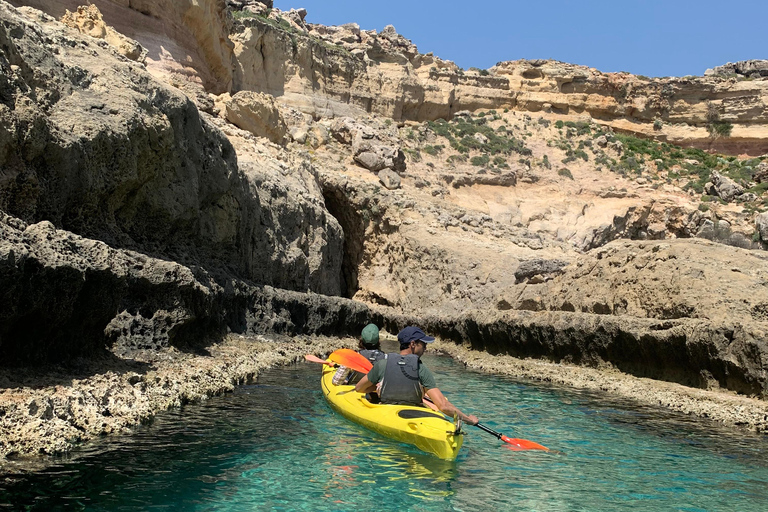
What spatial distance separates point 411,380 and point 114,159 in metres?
6.68

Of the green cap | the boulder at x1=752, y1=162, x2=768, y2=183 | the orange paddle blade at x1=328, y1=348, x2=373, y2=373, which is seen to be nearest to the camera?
the orange paddle blade at x1=328, y1=348, x2=373, y2=373

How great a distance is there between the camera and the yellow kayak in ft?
23.2

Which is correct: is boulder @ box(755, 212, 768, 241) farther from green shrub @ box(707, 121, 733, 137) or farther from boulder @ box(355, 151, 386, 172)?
boulder @ box(355, 151, 386, 172)

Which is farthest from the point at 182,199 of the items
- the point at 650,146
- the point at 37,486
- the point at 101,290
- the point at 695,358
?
the point at 650,146

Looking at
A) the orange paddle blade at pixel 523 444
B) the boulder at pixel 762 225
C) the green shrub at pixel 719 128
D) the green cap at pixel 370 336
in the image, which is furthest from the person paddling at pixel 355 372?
the green shrub at pixel 719 128

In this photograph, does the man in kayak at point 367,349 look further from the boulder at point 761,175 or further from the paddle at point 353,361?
the boulder at point 761,175

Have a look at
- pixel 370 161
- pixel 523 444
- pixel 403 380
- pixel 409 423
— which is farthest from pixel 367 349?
pixel 370 161

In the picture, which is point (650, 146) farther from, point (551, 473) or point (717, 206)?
point (551, 473)

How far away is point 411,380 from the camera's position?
798 cm

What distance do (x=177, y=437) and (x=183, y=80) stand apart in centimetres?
2174

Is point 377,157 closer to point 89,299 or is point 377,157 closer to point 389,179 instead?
point 389,179

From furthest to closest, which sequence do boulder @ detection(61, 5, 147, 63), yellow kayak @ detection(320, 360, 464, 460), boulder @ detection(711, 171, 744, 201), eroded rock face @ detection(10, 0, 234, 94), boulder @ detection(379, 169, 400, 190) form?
boulder @ detection(711, 171, 744, 201) < boulder @ detection(379, 169, 400, 190) < eroded rock face @ detection(10, 0, 234, 94) < boulder @ detection(61, 5, 147, 63) < yellow kayak @ detection(320, 360, 464, 460)

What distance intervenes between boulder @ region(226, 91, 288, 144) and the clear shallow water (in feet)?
58.3

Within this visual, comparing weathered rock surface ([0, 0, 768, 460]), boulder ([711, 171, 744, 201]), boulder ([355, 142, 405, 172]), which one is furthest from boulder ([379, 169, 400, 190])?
boulder ([711, 171, 744, 201])
